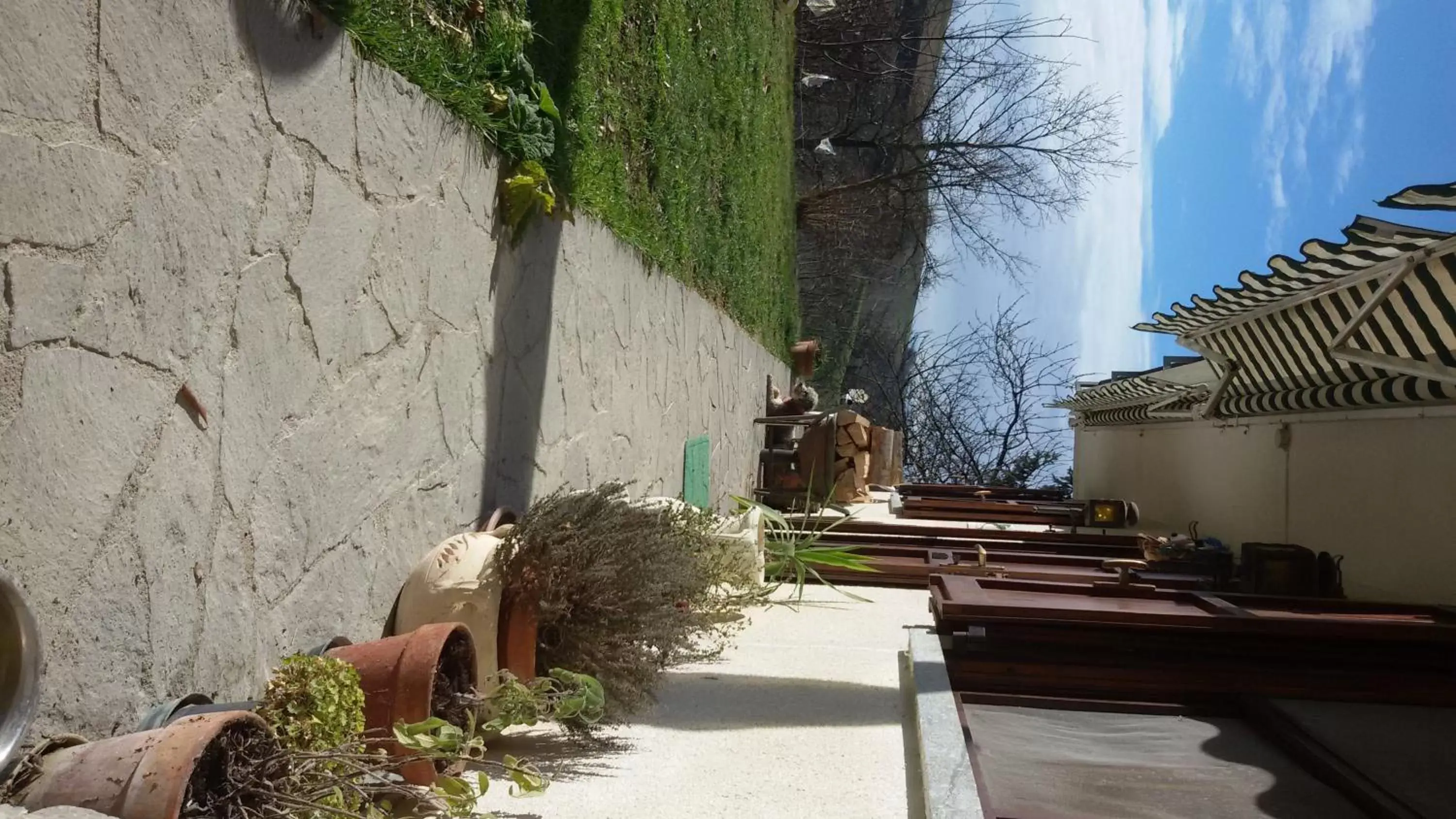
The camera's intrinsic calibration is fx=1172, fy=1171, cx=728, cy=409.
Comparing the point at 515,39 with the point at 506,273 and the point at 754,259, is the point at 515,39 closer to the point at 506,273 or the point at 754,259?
the point at 506,273

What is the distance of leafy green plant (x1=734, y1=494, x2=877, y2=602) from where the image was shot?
18.0ft

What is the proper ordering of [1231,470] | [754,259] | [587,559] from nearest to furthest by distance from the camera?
[587,559] → [1231,470] → [754,259]

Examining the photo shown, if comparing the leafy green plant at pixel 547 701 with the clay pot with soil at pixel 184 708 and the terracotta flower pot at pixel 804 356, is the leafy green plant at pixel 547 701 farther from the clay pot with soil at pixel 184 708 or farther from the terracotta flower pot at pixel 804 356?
the terracotta flower pot at pixel 804 356

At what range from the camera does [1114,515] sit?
8.91 meters

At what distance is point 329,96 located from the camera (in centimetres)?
245

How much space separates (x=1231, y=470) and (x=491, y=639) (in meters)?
5.98

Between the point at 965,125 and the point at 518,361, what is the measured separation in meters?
15.1

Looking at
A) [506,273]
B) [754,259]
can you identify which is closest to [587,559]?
[506,273]

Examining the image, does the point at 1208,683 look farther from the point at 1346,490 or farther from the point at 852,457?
the point at 852,457

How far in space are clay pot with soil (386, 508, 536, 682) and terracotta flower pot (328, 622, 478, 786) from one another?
0.85 feet

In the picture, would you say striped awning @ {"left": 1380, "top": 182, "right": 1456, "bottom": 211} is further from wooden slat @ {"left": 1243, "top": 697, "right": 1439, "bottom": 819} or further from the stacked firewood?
the stacked firewood

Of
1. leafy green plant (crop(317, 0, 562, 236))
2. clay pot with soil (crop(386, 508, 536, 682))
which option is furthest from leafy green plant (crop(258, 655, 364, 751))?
leafy green plant (crop(317, 0, 562, 236))

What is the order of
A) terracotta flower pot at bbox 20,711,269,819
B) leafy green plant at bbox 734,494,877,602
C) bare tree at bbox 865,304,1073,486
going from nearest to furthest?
terracotta flower pot at bbox 20,711,269,819 < leafy green plant at bbox 734,494,877,602 < bare tree at bbox 865,304,1073,486

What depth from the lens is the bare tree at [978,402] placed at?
63.8ft
